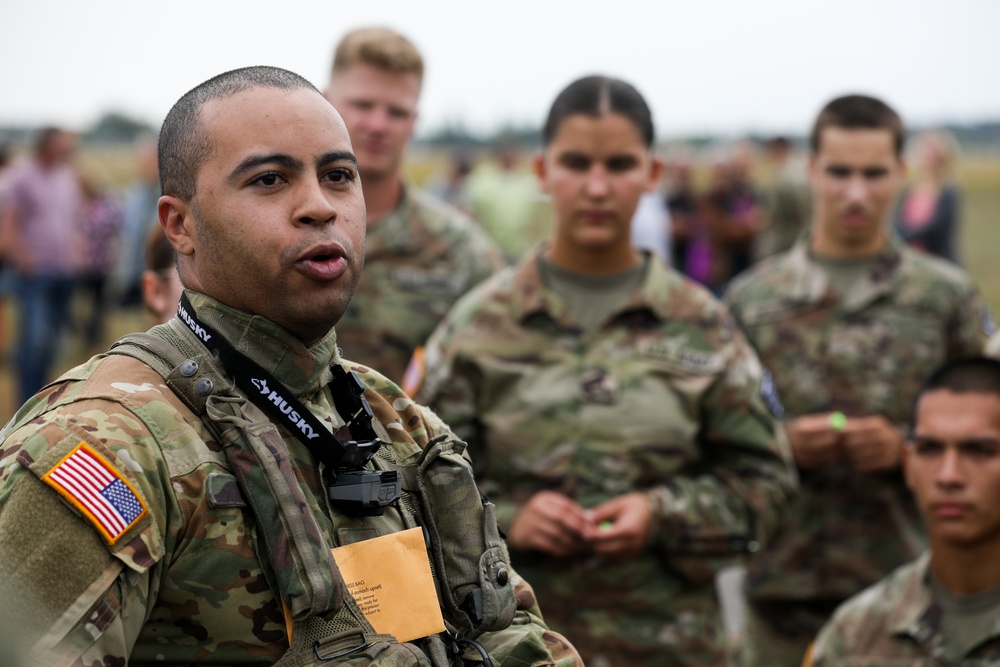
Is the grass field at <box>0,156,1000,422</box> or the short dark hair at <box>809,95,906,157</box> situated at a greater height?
the short dark hair at <box>809,95,906,157</box>

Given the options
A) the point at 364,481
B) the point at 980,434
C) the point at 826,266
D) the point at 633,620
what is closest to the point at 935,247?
the point at 826,266

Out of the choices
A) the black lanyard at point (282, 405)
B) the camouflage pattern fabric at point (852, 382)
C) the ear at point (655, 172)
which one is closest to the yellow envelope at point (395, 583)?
the black lanyard at point (282, 405)

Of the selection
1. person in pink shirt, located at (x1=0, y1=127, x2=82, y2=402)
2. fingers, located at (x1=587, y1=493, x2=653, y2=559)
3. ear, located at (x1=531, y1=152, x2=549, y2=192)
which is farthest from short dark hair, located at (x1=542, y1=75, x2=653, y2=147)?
person in pink shirt, located at (x1=0, y1=127, x2=82, y2=402)

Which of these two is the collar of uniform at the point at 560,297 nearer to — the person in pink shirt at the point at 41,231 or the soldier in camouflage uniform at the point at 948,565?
the soldier in camouflage uniform at the point at 948,565

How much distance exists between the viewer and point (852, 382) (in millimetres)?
5379

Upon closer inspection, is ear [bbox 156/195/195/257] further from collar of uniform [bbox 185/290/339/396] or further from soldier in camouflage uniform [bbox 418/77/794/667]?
soldier in camouflage uniform [bbox 418/77/794/667]

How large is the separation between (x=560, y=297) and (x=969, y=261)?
27.0 meters

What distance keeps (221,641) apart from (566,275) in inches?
104

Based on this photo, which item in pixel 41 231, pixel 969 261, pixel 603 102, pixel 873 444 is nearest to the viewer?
pixel 603 102

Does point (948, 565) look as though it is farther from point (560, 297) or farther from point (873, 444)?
point (560, 297)

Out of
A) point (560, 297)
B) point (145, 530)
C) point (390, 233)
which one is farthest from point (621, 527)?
point (145, 530)

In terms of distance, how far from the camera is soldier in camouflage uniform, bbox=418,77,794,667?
4.23 meters

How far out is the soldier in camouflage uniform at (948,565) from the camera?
4.51 metres

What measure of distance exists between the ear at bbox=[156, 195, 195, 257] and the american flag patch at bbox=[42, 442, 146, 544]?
462mm
